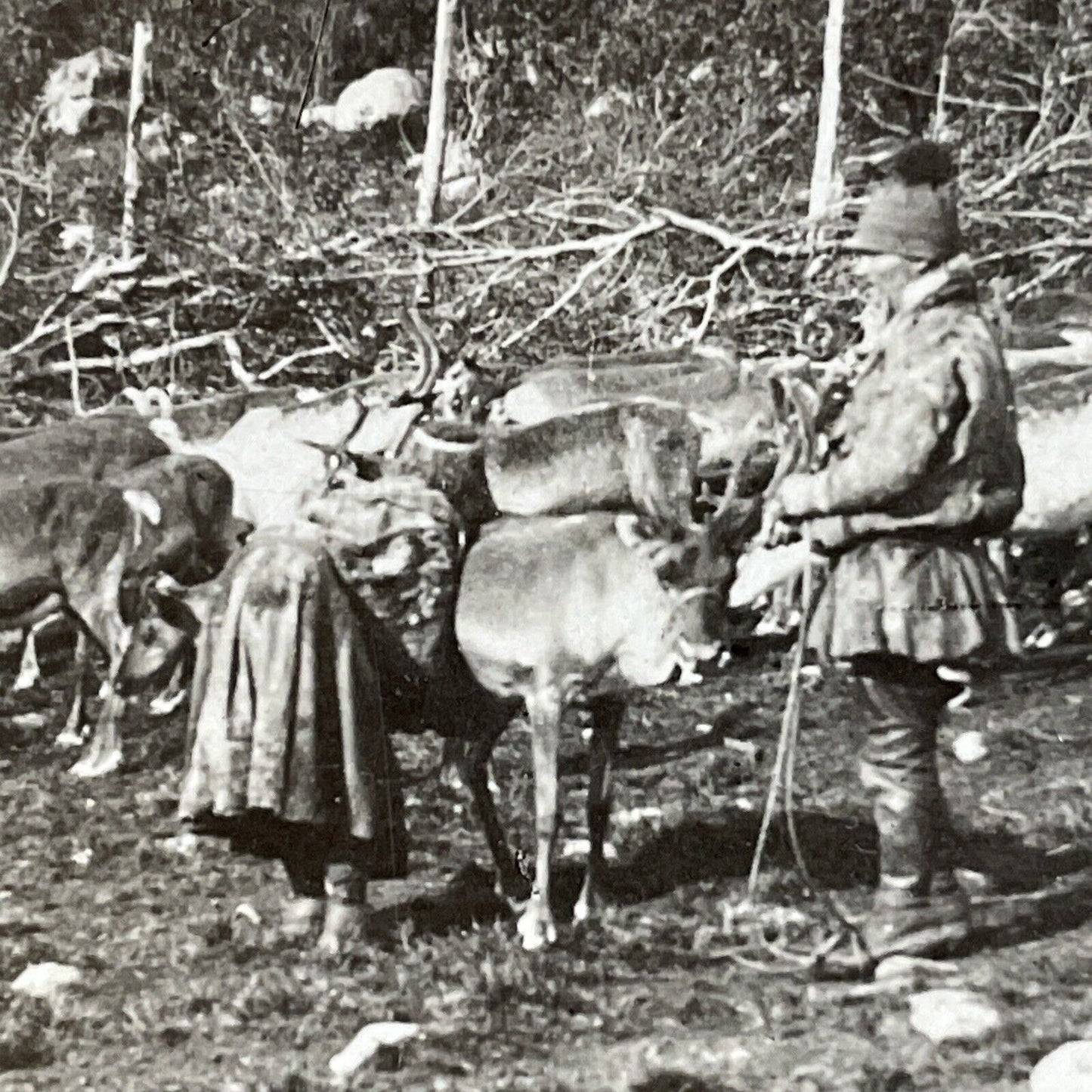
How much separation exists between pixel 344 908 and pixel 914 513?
50.6 inches

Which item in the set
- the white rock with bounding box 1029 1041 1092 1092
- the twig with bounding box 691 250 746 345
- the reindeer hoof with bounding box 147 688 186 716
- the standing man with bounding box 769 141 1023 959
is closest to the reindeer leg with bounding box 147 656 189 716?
the reindeer hoof with bounding box 147 688 186 716

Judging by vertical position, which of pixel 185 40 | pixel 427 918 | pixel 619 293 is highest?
pixel 185 40

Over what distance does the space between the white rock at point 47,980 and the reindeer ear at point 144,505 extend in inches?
64.3

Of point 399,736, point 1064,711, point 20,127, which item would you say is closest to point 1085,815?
point 1064,711

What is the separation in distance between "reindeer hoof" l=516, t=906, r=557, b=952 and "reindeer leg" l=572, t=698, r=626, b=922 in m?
0.15

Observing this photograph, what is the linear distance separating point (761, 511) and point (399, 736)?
1.06m

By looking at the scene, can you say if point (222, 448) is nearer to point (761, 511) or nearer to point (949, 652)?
point (761, 511)

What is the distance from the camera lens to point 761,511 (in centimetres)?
295

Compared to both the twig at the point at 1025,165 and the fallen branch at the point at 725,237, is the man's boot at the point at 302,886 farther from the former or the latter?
the twig at the point at 1025,165

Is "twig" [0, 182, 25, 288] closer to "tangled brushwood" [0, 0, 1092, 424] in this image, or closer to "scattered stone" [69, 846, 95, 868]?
"tangled brushwood" [0, 0, 1092, 424]

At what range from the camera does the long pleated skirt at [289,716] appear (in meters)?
2.75

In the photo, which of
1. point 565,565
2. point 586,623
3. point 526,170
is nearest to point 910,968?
point 586,623

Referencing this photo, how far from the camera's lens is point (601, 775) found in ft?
10.00

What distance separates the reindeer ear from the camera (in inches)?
165
